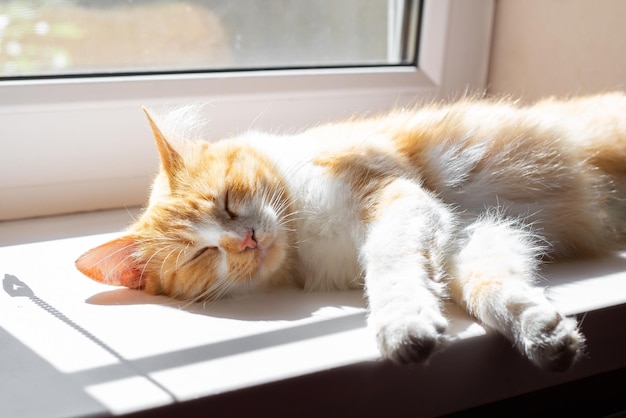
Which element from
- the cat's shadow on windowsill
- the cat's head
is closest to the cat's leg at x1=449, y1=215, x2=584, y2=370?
the cat's shadow on windowsill

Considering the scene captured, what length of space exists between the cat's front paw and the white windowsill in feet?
0.09

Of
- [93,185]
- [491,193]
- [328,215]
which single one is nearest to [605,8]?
[491,193]

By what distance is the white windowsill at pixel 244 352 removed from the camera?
0.76 metres

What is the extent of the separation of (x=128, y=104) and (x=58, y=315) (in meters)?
0.54

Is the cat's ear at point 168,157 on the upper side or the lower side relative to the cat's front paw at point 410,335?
upper

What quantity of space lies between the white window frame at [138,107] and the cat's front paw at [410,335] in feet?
2.47

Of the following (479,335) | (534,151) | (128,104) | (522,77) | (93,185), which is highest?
(522,77)

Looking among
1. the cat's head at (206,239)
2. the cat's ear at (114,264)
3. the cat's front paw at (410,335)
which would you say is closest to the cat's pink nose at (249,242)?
the cat's head at (206,239)

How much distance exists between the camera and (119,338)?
0.87 m

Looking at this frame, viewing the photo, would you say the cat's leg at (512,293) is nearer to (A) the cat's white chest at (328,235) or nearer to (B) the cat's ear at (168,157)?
(A) the cat's white chest at (328,235)

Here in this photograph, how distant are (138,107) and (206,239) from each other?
0.42m

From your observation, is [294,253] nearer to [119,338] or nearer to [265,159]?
[265,159]

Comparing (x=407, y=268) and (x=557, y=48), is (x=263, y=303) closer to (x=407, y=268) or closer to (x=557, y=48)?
(x=407, y=268)

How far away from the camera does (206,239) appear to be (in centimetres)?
108
